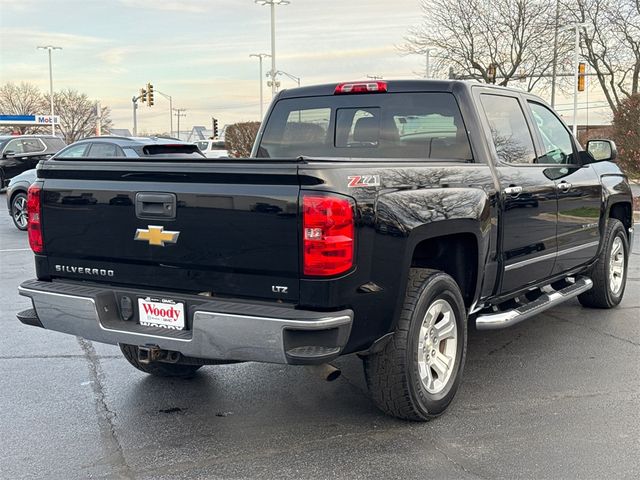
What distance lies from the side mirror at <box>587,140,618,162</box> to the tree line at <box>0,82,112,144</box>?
64317 mm

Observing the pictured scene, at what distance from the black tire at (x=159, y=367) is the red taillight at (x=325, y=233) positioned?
189cm

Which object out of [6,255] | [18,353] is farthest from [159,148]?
[18,353]

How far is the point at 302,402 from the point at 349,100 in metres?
2.16

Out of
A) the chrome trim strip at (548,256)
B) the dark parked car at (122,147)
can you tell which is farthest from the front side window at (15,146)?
the chrome trim strip at (548,256)

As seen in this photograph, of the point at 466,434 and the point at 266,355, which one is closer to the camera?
the point at 266,355

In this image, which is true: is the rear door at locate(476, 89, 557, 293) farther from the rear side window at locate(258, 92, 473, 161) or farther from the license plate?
the license plate

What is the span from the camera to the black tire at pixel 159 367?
4.88 metres

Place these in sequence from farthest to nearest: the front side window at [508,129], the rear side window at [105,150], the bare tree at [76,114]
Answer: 1. the bare tree at [76,114]
2. the rear side window at [105,150]
3. the front side window at [508,129]

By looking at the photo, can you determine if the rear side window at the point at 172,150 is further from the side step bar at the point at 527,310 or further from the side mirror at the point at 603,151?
the side step bar at the point at 527,310

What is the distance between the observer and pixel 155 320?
379cm

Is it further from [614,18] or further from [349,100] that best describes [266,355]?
[614,18]

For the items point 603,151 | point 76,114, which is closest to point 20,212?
point 603,151

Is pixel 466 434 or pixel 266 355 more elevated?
pixel 266 355

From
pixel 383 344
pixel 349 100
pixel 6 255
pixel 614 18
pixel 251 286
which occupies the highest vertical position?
pixel 614 18
